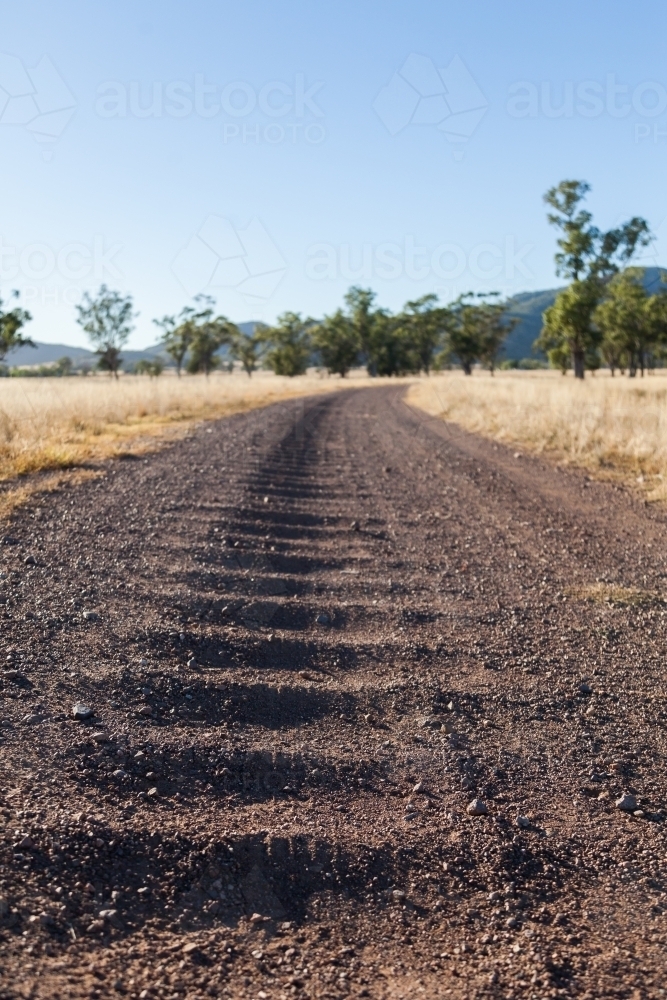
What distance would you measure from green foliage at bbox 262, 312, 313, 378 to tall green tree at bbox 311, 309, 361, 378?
247cm

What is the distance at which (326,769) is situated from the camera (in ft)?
8.91

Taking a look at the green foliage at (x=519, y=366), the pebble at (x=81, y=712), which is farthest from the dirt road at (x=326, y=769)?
the green foliage at (x=519, y=366)

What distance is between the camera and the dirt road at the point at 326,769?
6.13 ft

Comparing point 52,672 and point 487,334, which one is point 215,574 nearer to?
point 52,672

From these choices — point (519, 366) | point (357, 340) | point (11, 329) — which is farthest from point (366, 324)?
point (11, 329)

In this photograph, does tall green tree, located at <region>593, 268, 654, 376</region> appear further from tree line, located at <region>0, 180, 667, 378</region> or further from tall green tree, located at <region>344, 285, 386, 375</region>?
tall green tree, located at <region>344, 285, 386, 375</region>

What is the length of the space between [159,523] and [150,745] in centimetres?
355

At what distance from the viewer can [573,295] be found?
3912 cm

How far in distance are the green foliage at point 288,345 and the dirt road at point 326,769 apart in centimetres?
8170

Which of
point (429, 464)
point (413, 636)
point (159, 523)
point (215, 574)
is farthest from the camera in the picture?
point (429, 464)

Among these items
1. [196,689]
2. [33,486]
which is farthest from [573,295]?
[196,689]

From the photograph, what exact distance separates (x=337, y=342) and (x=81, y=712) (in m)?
90.5

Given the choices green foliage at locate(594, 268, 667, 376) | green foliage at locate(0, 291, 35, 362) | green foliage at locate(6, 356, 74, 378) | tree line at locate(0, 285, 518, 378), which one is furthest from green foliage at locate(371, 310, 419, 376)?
green foliage at locate(0, 291, 35, 362)

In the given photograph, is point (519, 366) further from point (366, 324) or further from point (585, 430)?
point (585, 430)
